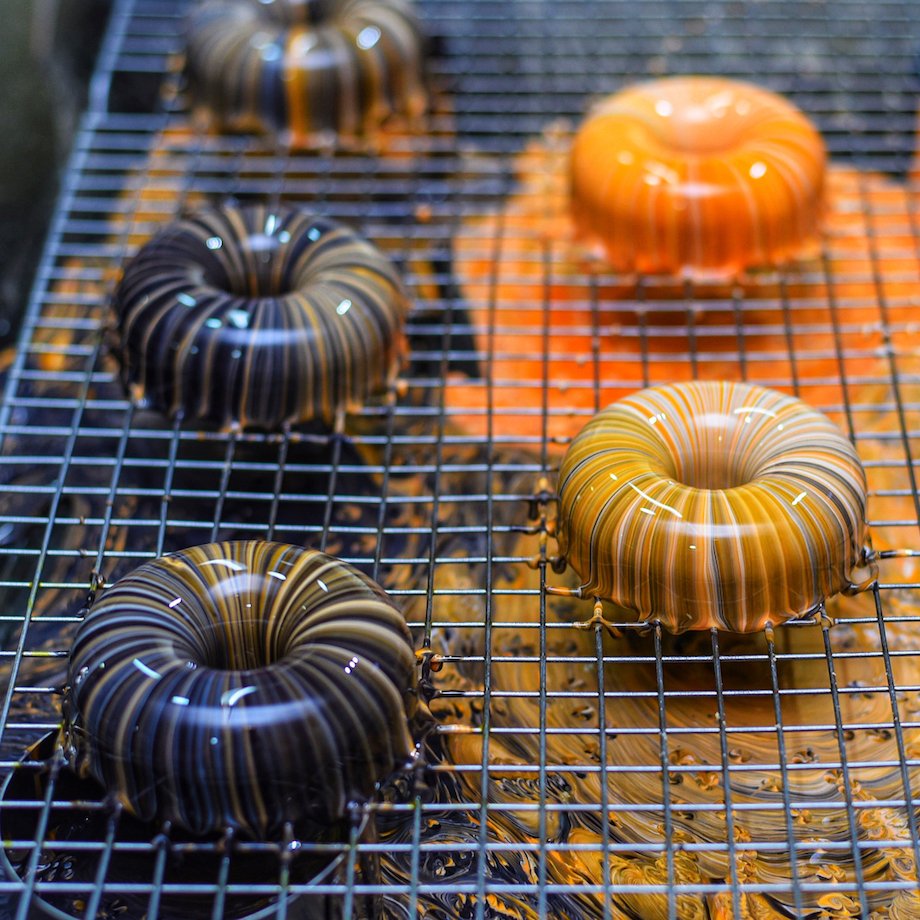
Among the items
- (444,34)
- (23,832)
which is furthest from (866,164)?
(23,832)

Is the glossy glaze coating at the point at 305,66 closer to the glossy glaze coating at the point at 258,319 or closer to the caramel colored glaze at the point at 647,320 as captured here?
the caramel colored glaze at the point at 647,320

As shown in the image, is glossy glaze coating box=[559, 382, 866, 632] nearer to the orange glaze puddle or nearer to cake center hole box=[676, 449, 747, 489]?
cake center hole box=[676, 449, 747, 489]

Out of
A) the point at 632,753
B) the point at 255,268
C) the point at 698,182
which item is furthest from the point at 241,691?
the point at 698,182

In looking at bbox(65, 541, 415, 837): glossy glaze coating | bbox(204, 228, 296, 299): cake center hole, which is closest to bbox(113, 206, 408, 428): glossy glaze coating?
bbox(204, 228, 296, 299): cake center hole

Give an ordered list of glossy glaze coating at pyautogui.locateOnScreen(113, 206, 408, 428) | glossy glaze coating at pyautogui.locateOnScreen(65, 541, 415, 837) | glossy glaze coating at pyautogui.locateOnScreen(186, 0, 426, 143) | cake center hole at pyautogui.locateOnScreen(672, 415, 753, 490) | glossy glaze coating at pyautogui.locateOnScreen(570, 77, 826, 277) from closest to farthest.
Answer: glossy glaze coating at pyautogui.locateOnScreen(65, 541, 415, 837)
cake center hole at pyautogui.locateOnScreen(672, 415, 753, 490)
glossy glaze coating at pyautogui.locateOnScreen(113, 206, 408, 428)
glossy glaze coating at pyautogui.locateOnScreen(570, 77, 826, 277)
glossy glaze coating at pyautogui.locateOnScreen(186, 0, 426, 143)

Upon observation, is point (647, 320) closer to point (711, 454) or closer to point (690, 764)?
point (711, 454)
